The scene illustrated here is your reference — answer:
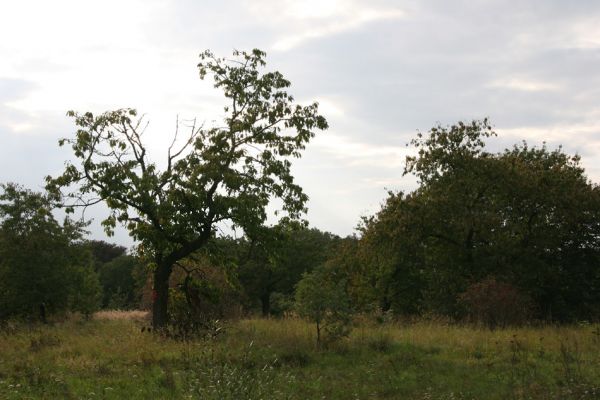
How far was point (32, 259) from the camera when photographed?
2797 cm

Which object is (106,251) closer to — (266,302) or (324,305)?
(266,302)

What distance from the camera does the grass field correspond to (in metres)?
10.9

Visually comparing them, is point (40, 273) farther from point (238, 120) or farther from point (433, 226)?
point (433, 226)

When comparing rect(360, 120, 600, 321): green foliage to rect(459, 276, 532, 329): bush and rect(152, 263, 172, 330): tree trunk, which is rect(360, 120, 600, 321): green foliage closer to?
rect(459, 276, 532, 329): bush

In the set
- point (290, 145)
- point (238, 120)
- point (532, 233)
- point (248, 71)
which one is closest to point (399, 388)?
point (290, 145)

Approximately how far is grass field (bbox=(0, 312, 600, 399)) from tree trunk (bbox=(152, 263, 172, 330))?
790mm

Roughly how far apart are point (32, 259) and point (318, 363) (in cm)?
1984

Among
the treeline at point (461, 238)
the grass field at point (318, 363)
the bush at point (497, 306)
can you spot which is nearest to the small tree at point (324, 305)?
the grass field at point (318, 363)

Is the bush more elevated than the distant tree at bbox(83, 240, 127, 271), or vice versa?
the distant tree at bbox(83, 240, 127, 271)

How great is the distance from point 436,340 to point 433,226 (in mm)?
15273

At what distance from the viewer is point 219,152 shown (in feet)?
58.4

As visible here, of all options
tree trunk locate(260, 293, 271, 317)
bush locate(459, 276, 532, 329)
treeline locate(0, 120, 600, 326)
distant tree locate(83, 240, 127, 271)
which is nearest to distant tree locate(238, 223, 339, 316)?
tree trunk locate(260, 293, 271, 317)

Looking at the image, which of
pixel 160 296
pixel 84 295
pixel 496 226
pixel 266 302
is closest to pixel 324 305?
pixel 160 296

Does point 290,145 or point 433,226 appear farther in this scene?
point 433,226
